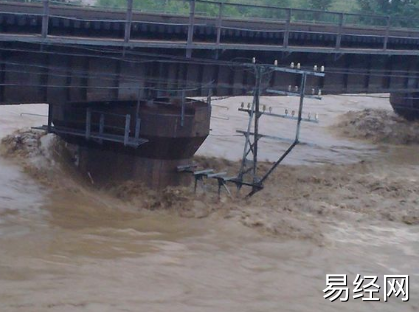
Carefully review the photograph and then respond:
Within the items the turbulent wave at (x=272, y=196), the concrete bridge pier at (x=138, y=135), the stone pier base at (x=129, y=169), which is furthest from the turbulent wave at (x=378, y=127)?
the stone pier base at (x=129, y=169)

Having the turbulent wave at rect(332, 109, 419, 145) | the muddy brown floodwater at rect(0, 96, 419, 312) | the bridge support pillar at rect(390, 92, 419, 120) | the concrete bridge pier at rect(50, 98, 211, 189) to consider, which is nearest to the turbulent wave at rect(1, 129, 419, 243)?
the muddy brown floodwater at rect(0, 96, 419, 312)

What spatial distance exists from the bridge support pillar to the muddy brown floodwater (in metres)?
11.0

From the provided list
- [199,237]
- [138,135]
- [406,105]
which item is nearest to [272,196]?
[138,135]

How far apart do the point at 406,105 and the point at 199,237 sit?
24.7 m

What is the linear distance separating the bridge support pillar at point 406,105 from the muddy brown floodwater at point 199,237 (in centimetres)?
1104

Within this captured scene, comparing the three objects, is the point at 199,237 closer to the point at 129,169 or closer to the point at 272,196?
the point at 272,196

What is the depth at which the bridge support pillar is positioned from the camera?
40.8 metres

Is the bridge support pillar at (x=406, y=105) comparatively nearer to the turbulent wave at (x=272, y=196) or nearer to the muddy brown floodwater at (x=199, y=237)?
the muddy brown floodwater at (x=199, y=237)

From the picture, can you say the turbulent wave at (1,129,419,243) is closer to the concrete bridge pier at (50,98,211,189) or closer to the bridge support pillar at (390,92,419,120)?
the concrete bridge pier at (50,98,211,189)

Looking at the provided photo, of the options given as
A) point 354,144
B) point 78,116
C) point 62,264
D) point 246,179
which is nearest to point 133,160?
point 78,116

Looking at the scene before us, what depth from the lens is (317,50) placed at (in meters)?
27.6

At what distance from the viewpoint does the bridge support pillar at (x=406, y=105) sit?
40753 mm

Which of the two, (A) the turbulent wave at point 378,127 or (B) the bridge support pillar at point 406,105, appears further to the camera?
(B) the bridge support pillar at point 406,105

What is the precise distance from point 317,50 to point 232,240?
10471 millimetres
